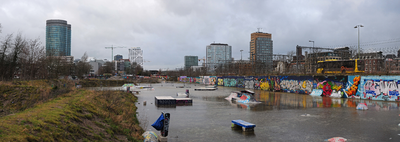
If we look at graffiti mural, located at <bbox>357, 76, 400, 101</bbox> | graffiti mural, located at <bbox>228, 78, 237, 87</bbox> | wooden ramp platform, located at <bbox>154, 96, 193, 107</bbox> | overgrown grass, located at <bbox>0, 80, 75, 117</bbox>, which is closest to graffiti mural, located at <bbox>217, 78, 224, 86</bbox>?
graffiti mural, located at <bbox>228, 78, 237, 87</bbox>

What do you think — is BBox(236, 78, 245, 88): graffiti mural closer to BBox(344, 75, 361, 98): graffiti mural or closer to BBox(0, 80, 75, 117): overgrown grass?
BBox(344, 75, 361, 98): graffiti mural

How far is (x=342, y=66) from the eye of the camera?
110 feet

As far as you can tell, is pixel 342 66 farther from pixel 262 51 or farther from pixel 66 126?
pixel 262 51

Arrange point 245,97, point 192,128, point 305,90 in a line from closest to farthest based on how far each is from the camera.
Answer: point 192,128 < point 245,97 < point 305,90

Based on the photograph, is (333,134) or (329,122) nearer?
(333,134)

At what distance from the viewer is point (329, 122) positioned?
45.2 feet

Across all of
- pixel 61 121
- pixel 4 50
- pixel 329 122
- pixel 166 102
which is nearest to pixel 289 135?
pixel 329 122

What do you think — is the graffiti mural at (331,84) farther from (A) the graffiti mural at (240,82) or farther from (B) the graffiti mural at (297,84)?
(A) the graffiti mural at (240,82)

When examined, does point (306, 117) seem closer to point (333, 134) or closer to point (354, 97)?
point (333, 134)

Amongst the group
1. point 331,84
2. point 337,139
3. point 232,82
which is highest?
point 331,84

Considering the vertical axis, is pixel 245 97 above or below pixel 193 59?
below

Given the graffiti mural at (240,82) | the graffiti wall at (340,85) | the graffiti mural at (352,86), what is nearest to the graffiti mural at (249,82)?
the graffiti mural at (240,82)

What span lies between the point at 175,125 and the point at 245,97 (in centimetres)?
1274

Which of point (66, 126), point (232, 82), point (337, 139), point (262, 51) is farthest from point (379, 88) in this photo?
point (262, 51)
